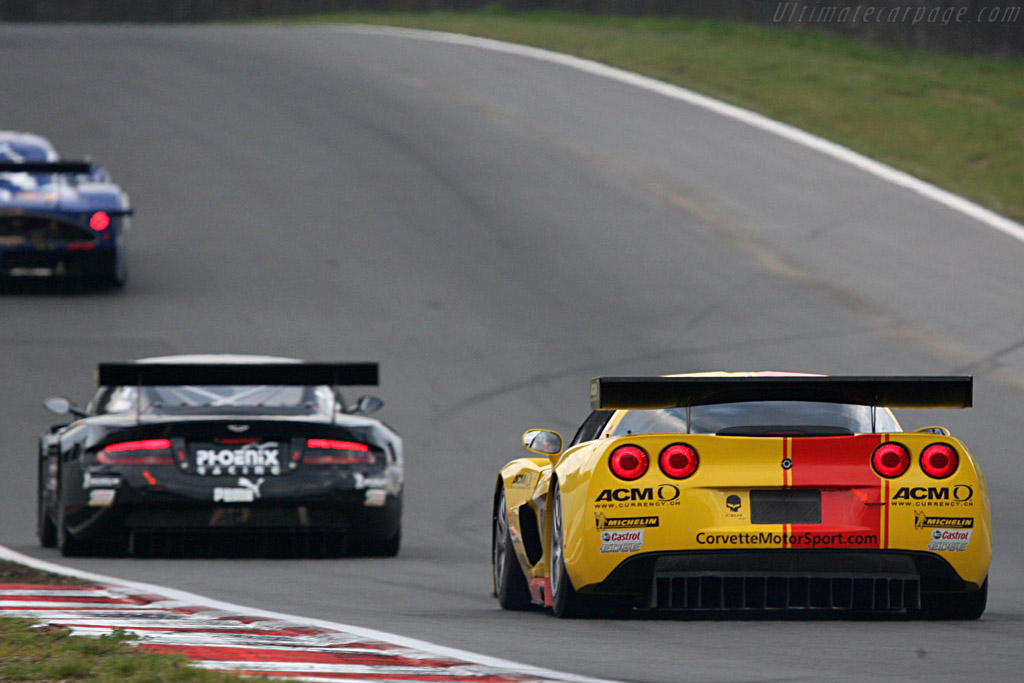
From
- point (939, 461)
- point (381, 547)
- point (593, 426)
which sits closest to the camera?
point (939, 461)

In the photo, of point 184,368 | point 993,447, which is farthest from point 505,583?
point 993,447

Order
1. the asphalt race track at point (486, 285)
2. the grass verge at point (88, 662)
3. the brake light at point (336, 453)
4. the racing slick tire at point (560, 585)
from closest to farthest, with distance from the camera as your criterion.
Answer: the grass verge at point (88, 662) < the racing slick tire at point (560, 585) < the asphalt race track at point (486, 285) < the brake light at point (336, 453)

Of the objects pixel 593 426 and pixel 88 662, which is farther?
pixel 593 426

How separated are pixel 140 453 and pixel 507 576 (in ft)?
10.4

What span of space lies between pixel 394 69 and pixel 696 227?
12.2m

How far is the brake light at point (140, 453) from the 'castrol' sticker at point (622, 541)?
4209mm

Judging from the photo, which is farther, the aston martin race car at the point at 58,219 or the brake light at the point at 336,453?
the aston martin race car at the point at 58,219

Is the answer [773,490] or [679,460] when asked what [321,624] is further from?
[773,490]

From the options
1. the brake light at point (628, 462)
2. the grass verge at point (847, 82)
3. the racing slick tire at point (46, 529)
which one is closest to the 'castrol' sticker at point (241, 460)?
the racing slick tire at point (46, 529)

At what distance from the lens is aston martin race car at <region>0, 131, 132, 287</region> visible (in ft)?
66.9

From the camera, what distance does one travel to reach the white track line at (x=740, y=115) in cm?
2653

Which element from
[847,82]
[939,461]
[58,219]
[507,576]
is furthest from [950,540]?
[847,82]

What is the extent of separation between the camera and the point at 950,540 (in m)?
7.26

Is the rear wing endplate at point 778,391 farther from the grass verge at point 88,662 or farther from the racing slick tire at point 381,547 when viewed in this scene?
the racing slick tire at point 381,547
